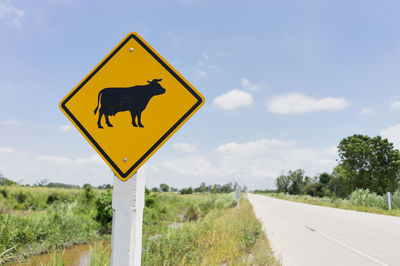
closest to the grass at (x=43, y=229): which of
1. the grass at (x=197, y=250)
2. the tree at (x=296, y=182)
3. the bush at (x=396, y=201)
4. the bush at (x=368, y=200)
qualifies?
the grass at (x=197, y=250)

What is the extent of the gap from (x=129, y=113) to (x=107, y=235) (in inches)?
585

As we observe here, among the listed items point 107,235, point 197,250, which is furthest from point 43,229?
point 197,250

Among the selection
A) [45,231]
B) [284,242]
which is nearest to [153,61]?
[284,242]

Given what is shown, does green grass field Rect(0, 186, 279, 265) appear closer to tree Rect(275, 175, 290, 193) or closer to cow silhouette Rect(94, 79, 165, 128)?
cow silhouette Rect(94, 79, 165, 128)

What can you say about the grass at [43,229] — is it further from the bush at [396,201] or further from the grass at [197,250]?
the bush at [396,201]

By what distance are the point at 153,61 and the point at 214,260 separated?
10.4ft

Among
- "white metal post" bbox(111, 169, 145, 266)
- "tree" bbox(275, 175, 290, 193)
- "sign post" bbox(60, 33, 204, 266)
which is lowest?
"tree" bbox(275, 175, 290, 193)

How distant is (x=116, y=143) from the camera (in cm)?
197

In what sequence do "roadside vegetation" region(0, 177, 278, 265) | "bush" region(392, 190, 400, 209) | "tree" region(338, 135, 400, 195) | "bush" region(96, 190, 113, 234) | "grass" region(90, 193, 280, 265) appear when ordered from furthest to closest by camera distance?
"tree" region(338, 135, 400, 195) → "bush" region(392, 190, 400, 209) → "bush" region(96, 190, 113, 234) → "roadside vegetation" region(0, 177, 278, 265) → "grass" region(90, 193, 280, 265)

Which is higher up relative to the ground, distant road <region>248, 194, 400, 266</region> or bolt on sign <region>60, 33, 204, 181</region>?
bolt on sign <region>60, 33, 204, 181</region>

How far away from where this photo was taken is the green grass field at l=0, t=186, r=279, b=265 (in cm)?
495

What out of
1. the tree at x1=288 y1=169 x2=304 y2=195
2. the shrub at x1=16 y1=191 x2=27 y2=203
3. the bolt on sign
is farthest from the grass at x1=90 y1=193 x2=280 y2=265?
the tree at x1=288 y1=169 x2=304 y2=195

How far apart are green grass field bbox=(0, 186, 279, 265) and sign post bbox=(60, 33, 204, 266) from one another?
7.13 ft

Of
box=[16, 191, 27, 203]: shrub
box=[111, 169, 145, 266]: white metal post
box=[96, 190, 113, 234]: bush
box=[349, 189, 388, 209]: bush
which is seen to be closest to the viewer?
box=[111, 169, 145, 266]: white metal post
